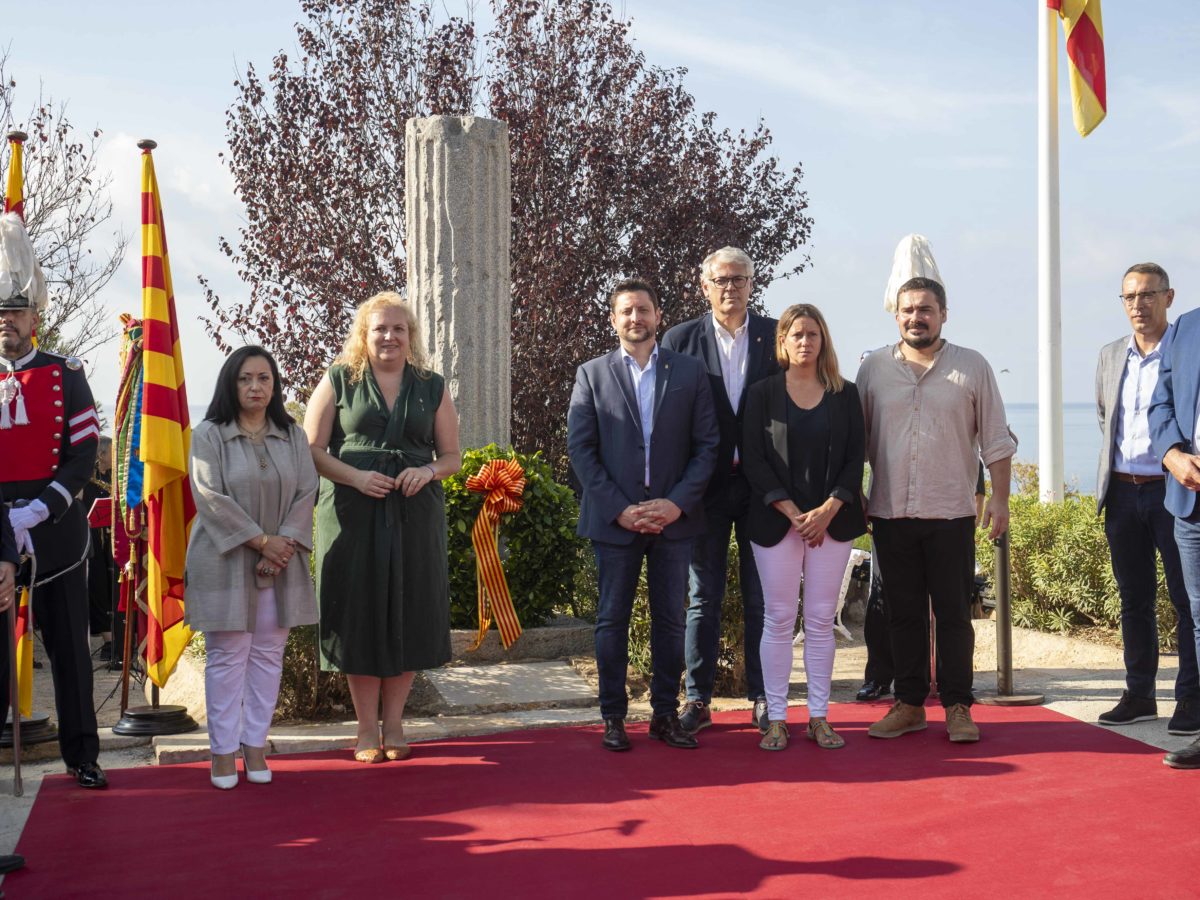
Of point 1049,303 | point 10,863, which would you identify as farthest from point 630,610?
point 1049,303

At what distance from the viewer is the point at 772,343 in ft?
20.5

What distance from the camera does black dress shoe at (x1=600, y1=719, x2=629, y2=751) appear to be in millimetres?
5773

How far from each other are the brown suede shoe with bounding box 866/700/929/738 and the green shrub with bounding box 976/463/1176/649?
2.84 meters

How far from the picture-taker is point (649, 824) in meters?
4.65

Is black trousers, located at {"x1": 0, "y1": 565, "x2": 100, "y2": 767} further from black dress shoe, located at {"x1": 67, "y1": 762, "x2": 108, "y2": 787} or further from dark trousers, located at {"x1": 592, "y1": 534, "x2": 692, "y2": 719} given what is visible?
dark trousers, located at {"x1": 592, "y1": 534, "x2": 692, "y2": 719}

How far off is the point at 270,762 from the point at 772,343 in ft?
9.95

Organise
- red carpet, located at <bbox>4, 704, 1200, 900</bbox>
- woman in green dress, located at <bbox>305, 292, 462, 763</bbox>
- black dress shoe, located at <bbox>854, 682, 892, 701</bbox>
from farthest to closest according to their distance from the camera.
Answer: black dress shoe, located at <bbox>854, 682, 892, 701</bbox>
woman in green dress, located at <bbox>305, 292, 462, 763</bbox>
red carpet, located at <bbox>4, 704, 1200, 900</bbox>

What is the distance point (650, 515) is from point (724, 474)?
1.75ft

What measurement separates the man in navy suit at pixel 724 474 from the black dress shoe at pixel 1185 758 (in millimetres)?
1748

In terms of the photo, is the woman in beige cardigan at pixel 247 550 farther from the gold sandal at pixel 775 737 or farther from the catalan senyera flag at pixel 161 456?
the gold sandal at pixel 775 737

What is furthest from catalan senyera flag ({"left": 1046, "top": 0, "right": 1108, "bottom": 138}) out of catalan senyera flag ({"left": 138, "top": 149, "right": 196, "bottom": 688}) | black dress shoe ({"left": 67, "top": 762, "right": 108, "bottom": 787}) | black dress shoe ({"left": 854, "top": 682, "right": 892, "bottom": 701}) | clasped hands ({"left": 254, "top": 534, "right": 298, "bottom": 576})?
black dress shoe ({"left": 67, "top": 762, "right": 108, "bottom": 787})

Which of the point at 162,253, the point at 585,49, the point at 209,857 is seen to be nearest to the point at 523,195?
Result: the point at 585,49

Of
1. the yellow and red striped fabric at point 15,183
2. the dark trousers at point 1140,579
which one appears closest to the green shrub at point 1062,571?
the dark trousers at point 1140,579

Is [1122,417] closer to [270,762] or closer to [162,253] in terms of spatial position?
[270,762]
